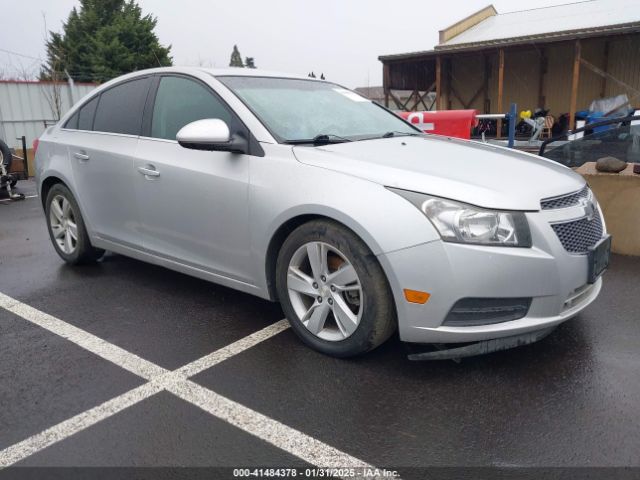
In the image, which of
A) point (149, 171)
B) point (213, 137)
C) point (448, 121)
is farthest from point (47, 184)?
point (448, 121)

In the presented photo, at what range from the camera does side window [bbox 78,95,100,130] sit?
4590mm

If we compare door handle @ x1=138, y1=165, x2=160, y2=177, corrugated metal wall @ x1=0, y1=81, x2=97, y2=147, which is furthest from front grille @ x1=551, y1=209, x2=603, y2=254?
corrugated metal wall @ x1=0, y1=81, x2=97, y2=147

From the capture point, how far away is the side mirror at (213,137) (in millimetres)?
3178

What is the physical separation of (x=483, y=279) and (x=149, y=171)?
7.81ft

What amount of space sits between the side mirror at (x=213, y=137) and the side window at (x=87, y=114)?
67.8 inches

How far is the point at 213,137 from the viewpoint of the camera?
125 inches

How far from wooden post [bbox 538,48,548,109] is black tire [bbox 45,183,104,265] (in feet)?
61.1

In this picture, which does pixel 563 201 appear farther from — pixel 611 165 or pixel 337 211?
pixel 611 165

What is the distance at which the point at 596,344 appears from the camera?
3.18m

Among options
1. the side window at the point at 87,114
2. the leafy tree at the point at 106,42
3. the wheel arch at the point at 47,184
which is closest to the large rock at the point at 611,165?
the side window at the point at 87,114

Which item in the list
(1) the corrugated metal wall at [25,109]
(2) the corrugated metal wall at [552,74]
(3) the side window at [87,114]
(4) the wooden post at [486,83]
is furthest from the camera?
(4) the wooden post at [486,83]

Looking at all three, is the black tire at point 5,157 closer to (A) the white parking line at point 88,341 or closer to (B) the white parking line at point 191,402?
Result: (A) the white parking line at point 88,341

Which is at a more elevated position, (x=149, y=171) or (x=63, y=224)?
(x=149, y=171)

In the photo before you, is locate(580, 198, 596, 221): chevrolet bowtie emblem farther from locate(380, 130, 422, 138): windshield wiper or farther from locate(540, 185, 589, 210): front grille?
locate(380, 130, 422, 138): windshield wiper
